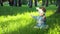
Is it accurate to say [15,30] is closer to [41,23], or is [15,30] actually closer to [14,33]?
[14,33]

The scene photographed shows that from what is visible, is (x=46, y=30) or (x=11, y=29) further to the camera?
(x=11, y=29)

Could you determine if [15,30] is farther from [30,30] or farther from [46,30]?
[46,30]

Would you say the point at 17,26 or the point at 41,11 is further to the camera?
the point at 17,26

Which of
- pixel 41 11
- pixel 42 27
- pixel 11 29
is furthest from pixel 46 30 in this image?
pixel 11 29

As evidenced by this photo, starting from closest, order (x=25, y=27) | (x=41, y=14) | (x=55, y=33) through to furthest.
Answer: (x=55, y=33), (x=41, y=14), (x=25, y=27)

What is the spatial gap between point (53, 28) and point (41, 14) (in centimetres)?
73

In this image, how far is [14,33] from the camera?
795 cm

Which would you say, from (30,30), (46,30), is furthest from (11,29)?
(46,30)

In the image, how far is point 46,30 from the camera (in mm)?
8125

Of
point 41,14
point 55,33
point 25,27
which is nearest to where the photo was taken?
point 55,33

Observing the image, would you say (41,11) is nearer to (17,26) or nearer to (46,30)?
(46,30)

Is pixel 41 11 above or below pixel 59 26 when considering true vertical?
above

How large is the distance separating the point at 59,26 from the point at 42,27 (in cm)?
82

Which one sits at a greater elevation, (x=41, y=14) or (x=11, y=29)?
(x=41, y=14)
